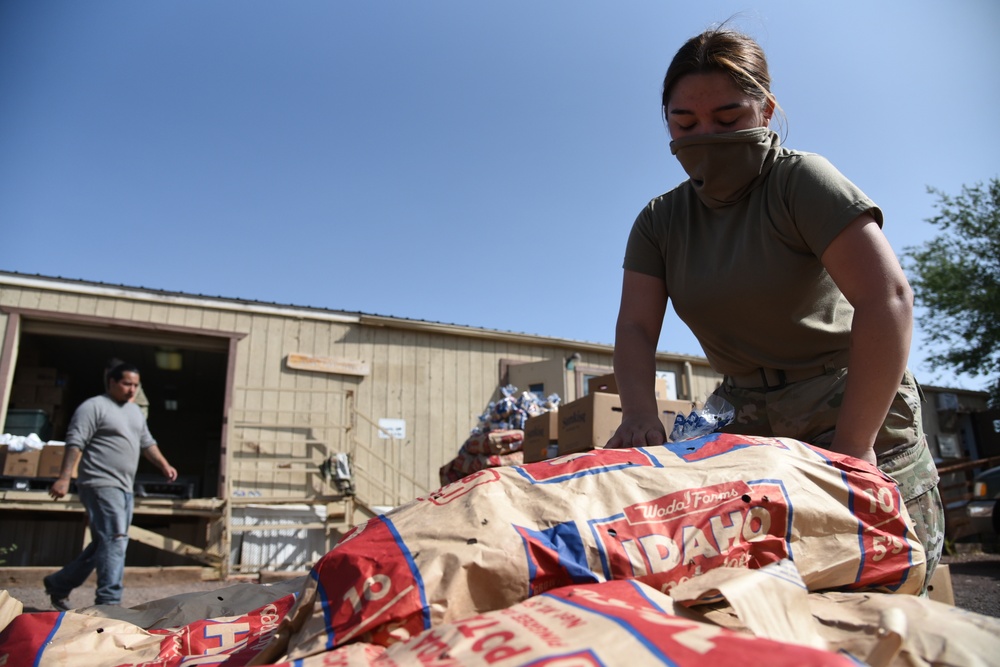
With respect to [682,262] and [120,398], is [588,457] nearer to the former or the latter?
[682,262]

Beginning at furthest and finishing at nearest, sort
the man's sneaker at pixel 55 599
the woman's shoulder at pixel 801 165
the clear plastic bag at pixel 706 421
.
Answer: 1. the man's sneaker at pixel 55 599
2. the clear plastic bag at pixel 706 421
3. the woman's shoulder at pixel 801 165

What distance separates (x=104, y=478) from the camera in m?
5.12

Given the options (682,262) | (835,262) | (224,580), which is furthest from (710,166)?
(224,580)

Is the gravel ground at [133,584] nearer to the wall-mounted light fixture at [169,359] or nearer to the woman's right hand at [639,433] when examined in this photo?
the wall-mounted light fixture at [169,359]

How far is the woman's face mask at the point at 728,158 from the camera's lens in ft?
5.10

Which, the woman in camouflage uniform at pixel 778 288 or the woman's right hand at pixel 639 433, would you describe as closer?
the woman in camouflage uniform at pixel 778 288

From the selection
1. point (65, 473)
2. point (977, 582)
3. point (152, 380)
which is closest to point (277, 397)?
point (65, 473)

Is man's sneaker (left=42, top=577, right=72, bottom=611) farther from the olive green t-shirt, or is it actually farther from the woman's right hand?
the olive green t-shirt

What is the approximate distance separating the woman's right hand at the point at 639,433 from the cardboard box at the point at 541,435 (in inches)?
132

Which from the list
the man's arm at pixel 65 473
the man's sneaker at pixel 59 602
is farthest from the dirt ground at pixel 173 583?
the man's arm at pixel 65 473

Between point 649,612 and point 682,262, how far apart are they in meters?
1.07

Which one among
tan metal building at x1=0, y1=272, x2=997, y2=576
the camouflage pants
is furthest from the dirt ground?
the camouflage pants

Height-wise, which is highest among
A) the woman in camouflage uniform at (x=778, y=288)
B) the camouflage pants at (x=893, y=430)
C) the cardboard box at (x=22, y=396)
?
the cardboard box at (x=22, y=396)

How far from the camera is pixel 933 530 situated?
142cm
